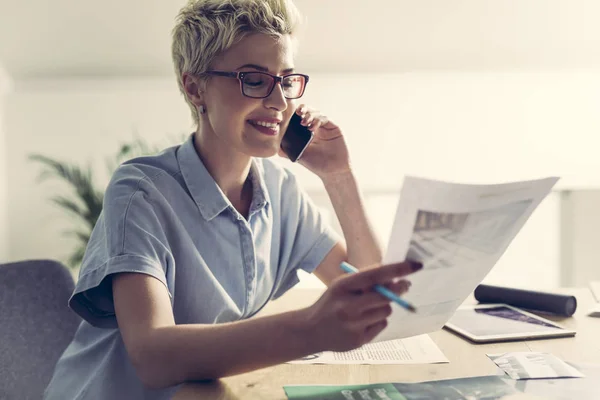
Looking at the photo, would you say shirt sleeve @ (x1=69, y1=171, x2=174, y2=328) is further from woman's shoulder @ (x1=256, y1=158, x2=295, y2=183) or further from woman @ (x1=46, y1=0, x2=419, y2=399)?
woman's shoulder @ (x1=256, y1=158, x2=295, y2=183)

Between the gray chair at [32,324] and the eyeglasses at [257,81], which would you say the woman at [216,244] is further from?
the gray chair at [32,324]

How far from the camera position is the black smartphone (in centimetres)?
155

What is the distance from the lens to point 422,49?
347 centimetres

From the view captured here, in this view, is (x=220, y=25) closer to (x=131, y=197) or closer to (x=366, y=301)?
(x=131, y=197)

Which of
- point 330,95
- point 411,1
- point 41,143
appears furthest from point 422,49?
point 41,143

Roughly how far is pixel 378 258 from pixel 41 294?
28.5 inches

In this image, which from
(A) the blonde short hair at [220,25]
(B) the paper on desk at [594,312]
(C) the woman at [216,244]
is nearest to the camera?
(C) the woman at [216,244]

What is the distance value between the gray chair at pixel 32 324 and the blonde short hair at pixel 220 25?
1.69 feet

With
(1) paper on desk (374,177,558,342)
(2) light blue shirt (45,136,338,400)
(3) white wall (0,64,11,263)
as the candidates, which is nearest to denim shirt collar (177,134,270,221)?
(2) light blue shirt (45,136,338,400)

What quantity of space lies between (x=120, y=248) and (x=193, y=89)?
44 centimetres

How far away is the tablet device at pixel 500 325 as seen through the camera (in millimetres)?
1180

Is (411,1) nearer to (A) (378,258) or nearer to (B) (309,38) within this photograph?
(B) (309,38)

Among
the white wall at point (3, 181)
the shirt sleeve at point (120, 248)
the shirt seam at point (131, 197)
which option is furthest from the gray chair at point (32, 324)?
the white wall at point (3, 181)

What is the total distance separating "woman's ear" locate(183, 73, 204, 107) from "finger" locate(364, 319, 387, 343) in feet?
2.27
